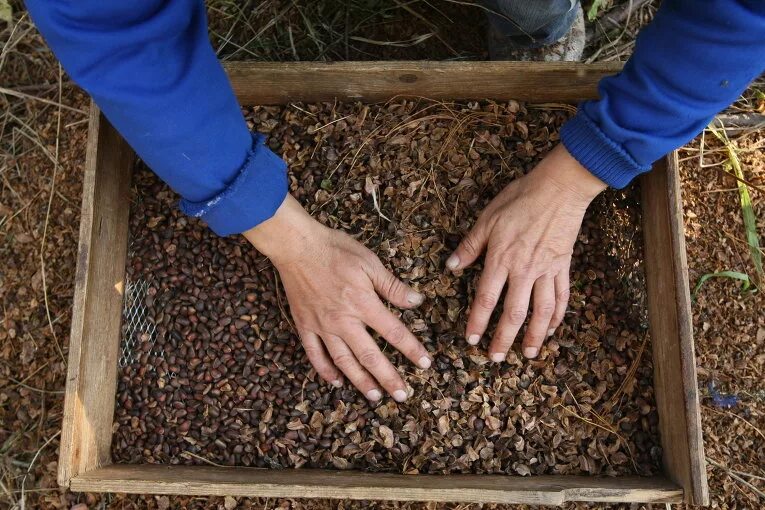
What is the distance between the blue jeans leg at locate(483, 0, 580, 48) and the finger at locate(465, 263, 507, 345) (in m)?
0.67

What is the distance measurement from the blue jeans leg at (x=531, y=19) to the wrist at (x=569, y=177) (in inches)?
16.8

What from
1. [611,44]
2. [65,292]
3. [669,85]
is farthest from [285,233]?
[611,44]

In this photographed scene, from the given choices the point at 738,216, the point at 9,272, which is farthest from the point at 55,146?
the point at 738,216

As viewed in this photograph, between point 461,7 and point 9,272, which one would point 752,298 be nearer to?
point 461,7

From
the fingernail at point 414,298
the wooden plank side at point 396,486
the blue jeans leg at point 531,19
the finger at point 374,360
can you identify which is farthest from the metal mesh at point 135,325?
the blue jeans leg at point 531,19

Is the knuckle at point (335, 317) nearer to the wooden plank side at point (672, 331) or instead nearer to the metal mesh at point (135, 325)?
the metal mesh at point (135, 325)

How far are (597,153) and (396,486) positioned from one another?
32.5 inches

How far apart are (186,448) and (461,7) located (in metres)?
1.52

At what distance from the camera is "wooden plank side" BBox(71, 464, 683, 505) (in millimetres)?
1442

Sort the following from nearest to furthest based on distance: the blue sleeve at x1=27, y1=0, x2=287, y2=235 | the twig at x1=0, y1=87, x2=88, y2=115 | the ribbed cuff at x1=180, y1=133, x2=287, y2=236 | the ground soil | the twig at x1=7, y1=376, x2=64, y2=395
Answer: the blue sleeve at x1=27, y1=0, x2=287, y2=235 < the ribbed cuff at x1=180, y1=133, x2=287, y2=236 < the ground soil < the twig at x1=7, y1=376, x2=64, y2=395 < the twig at x1=0, y1=87, x2=88, y2=115

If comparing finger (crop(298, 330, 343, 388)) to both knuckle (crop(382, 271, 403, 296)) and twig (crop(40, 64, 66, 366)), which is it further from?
twig (crop(40, 64, 66, 366))

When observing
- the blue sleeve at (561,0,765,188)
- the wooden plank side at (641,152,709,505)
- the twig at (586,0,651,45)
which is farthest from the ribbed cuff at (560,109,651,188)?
the twig at (586,0,651,45)

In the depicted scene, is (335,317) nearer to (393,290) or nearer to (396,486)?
(393,290)

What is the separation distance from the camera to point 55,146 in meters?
2.10
